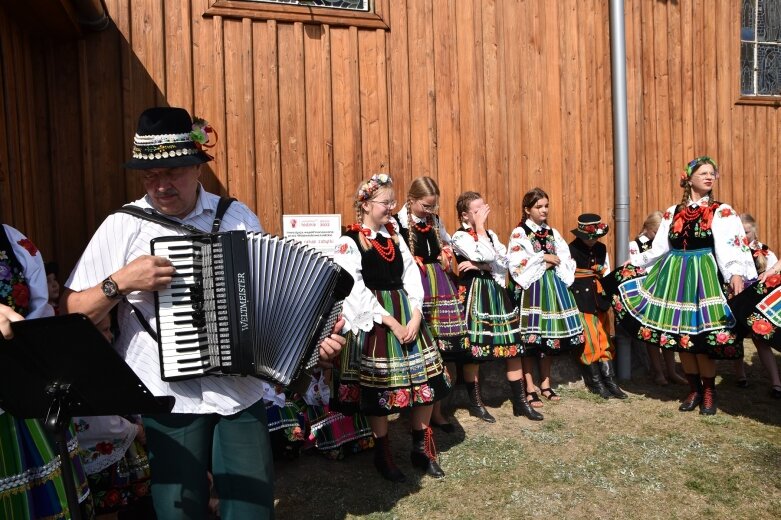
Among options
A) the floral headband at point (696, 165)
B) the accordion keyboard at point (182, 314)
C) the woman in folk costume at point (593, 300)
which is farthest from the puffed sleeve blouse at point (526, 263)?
the accordion keyboard at point (182, 314)

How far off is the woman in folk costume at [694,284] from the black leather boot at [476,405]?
52.9 inches

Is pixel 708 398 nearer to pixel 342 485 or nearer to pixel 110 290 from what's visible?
pixel 342 485

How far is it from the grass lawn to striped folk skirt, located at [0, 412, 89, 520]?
1.64 metres

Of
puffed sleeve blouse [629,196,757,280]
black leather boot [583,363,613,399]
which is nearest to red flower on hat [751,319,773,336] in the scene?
puffed sleeve blouse [629,196,757,280]

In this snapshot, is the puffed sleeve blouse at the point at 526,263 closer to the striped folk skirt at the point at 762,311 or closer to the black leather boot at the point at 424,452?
the striped folk skirt at the point at 762,311

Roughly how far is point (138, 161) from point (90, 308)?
49 centimetres

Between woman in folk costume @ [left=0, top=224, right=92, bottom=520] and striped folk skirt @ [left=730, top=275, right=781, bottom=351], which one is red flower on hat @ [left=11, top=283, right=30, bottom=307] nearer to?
woman in folk costume @ [left=0, top=224, right=92, bottom=520]

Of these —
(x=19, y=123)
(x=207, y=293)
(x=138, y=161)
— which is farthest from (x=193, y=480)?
(x=19, y=123)

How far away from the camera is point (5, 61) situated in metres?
3.35

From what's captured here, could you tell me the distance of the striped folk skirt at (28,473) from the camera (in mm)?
1825

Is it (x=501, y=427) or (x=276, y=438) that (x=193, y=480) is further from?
(x=501, y=427)

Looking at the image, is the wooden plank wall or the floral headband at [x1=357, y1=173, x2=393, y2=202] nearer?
the floral headband at [x1=357, y1=173, x2=393, y2=202]

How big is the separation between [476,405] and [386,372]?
1.49 metres

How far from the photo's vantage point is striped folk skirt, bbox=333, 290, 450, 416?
3.60 m
